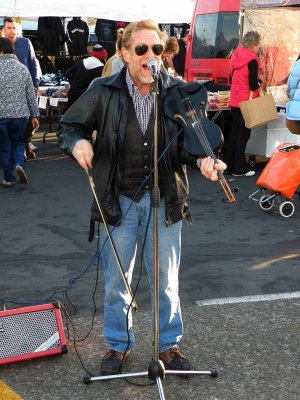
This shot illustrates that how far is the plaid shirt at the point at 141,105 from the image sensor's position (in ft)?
12.1

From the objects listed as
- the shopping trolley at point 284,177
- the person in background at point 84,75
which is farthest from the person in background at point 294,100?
Result: the person in background at point 84,75

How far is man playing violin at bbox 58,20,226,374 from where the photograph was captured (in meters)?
3.64

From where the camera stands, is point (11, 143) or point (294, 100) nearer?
point (294, 100)

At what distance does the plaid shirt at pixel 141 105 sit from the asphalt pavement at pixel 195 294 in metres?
1.39

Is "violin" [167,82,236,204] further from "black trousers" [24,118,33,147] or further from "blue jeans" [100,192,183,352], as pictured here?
"black trousers" [24,118,33,147]

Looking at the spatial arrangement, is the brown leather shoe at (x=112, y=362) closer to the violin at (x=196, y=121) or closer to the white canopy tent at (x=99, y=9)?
the violin at (x=196, y=121)

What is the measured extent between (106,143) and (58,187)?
19.0ft

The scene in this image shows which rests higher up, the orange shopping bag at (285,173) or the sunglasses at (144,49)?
the sunglasses at (144,49)

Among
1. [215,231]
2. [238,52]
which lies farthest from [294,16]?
[215,231]

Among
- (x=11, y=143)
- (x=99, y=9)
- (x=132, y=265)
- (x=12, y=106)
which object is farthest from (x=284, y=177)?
(x=99, y=9)

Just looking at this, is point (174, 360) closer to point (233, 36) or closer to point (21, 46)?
point (21, 46)

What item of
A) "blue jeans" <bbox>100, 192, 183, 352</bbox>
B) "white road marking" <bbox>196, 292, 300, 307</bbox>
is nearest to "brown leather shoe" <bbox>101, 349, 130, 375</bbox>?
"blue jeans" <bbox>100, 192, 183, 352</bbox>

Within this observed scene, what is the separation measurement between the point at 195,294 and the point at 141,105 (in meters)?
2.00

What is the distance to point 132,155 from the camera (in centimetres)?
371
